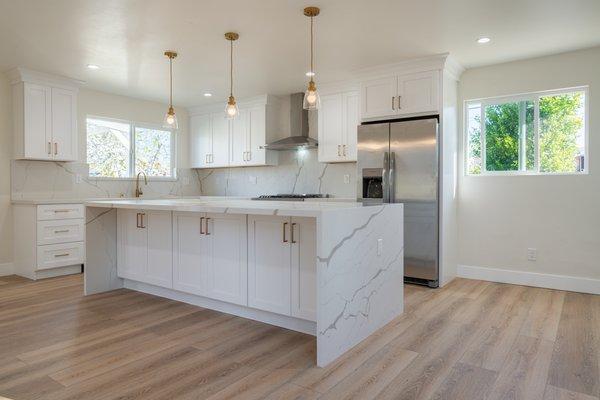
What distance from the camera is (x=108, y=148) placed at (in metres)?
5.60

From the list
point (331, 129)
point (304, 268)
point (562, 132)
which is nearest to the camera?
point (304, 268)

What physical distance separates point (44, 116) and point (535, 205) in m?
5.65

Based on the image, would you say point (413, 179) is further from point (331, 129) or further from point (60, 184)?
point (60, 184)

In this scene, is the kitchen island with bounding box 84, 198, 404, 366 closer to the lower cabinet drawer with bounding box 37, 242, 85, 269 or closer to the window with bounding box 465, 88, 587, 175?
the lower cabinet drawer with bounding box 37, 242, 85, 269

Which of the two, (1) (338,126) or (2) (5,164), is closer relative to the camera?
(2) (5,164)

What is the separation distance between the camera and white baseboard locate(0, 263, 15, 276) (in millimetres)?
4629

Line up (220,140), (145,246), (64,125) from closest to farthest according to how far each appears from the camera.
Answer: (145,246)
(64,125)
(220,140)

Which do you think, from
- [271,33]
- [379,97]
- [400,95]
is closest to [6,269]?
[271,33]

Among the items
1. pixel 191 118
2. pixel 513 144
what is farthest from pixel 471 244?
pixel 191 118

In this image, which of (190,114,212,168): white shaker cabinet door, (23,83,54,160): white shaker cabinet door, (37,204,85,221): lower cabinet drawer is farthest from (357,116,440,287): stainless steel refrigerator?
(23,83,54,160): white shaker cabinet door

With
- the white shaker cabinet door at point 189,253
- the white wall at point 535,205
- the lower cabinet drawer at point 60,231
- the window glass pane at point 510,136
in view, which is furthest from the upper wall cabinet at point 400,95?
the lower cabinet drawer at point 60,231

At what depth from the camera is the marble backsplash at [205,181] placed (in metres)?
4.82

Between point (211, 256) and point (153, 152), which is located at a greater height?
point (153, 152)

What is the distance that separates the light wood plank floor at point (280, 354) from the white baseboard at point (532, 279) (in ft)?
1.41
